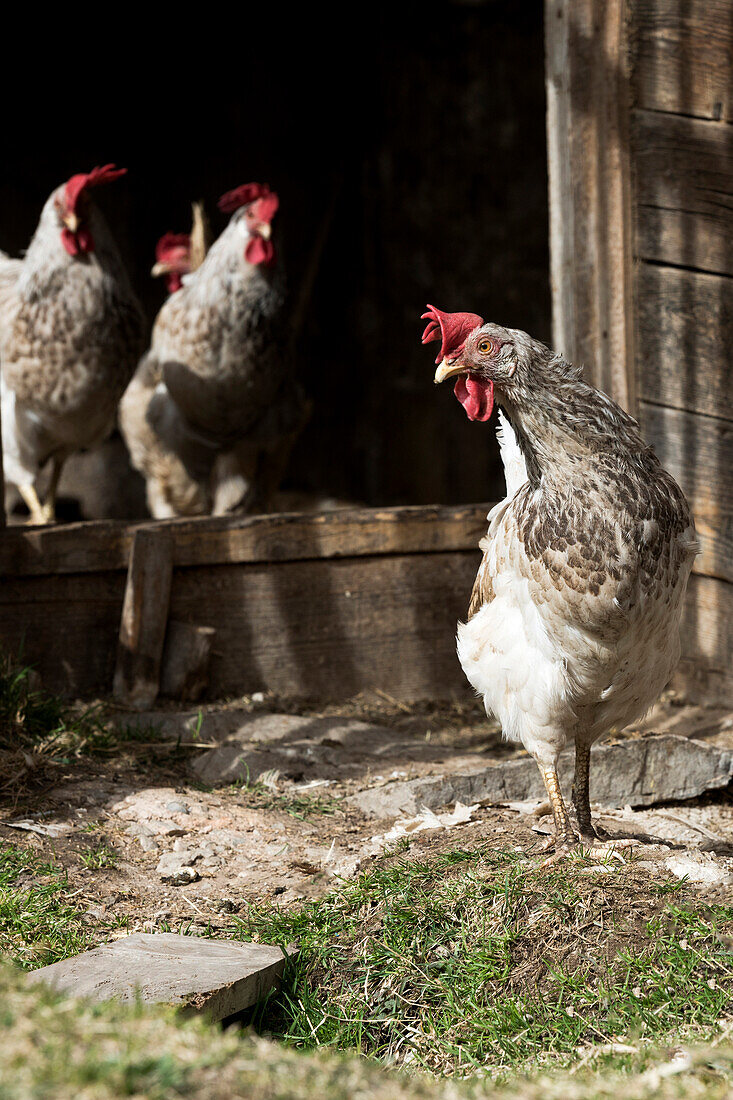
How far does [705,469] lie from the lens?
165 inches

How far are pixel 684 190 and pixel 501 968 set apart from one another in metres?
3.10

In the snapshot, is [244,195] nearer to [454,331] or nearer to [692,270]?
[692,270]

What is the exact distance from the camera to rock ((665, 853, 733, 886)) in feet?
8.25

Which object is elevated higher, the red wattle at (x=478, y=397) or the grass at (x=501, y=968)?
the red wattle at (x=478, y=397)

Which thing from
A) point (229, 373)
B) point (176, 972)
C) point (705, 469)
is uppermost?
point (229, 373)

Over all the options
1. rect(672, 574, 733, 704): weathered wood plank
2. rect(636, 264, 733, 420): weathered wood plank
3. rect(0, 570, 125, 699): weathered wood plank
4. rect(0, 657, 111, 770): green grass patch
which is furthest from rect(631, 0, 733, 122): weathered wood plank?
rect(0, 657, 111, 770): green grass patch

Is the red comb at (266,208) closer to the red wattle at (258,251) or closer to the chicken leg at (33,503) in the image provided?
the red wattle at (258,251)

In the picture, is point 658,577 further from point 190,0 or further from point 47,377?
point 190,0

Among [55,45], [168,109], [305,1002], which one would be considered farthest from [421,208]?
[305,1002]

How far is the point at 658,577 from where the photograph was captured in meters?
2.50

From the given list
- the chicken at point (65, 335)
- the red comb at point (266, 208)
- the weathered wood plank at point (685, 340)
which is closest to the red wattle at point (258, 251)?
the red comb at point (266, 208)

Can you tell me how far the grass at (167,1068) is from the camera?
49.6 inches

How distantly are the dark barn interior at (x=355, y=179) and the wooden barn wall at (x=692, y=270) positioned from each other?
3679mm

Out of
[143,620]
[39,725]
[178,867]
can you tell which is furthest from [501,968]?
[143,620]
